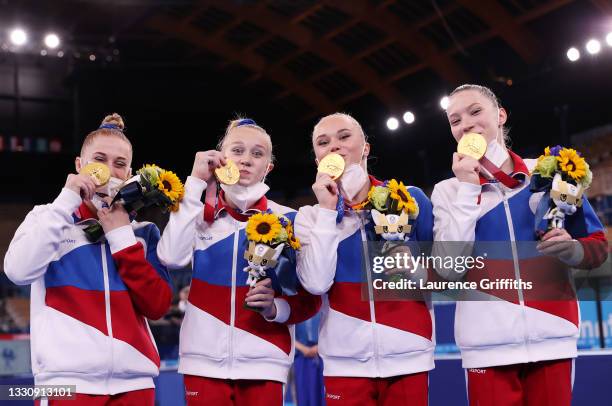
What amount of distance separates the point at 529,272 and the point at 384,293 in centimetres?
66

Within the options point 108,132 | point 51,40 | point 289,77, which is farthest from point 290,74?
point 108,132

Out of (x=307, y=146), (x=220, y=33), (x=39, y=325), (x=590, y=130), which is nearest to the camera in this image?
(x=39, y=325)

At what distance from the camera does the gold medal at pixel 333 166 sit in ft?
11.9

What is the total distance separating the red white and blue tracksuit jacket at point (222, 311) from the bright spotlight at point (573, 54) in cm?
1222

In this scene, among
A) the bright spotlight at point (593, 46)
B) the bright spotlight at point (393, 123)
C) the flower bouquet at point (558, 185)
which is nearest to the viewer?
the flower bouquet at point (558, 185)

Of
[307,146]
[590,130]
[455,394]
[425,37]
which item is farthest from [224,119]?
[455,394]

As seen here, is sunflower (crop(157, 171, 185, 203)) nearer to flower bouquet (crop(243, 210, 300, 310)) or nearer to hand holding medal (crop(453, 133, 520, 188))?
flower bouquet (crop(243, 210, 300, 310))

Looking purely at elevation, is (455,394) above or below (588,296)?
below

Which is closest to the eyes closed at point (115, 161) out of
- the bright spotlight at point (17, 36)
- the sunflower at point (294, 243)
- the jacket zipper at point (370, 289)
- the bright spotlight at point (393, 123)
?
the sunflower at point (294, 243)

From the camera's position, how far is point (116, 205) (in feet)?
11.6

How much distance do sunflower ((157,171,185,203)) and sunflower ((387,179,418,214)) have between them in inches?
38.8

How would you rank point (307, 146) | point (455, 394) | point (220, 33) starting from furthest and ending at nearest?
1. point (307, 146)
2. point (220, 33)
3. point (455, 394)

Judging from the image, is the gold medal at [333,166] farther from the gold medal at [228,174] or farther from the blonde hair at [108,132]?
the blonde hair at [108,132]

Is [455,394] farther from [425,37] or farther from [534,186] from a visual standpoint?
[425,37]
